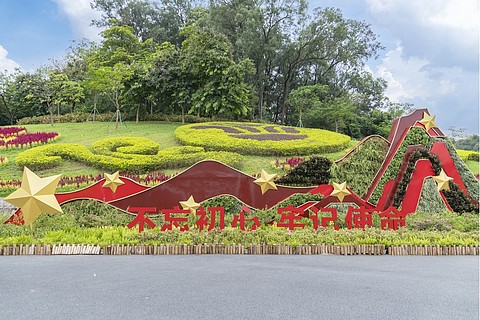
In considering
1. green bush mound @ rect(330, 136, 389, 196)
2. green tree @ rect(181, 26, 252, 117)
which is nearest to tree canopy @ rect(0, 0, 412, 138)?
green tree @ rect(181, 26, 252, 117)

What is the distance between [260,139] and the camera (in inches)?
338

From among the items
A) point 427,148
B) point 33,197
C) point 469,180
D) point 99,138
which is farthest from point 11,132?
point 469,180

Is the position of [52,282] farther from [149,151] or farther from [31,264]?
[149,151]

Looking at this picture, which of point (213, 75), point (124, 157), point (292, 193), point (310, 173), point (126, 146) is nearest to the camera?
point (292, 193)

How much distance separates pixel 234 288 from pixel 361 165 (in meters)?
4.51

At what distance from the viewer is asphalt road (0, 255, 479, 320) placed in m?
2.38

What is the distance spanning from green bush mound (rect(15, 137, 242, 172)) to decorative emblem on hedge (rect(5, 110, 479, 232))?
4.89ft

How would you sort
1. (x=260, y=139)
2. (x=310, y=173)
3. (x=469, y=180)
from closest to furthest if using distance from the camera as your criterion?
(x=310, y=173)
(x=469, y=180)
(x=260, y=139)

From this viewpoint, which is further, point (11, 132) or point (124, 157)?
point (11, 132)

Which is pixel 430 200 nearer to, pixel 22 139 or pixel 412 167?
pixel 412 167

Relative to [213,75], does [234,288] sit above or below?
below

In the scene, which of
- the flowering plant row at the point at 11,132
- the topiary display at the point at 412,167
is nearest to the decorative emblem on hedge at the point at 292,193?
the topiary display at the point at 412,167

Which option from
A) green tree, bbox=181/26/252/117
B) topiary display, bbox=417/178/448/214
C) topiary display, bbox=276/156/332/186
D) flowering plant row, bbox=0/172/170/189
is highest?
green tree, bbox=181/26/252/117

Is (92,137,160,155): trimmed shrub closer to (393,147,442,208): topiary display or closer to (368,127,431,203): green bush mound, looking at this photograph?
(368,127,431,203): green bush mound
